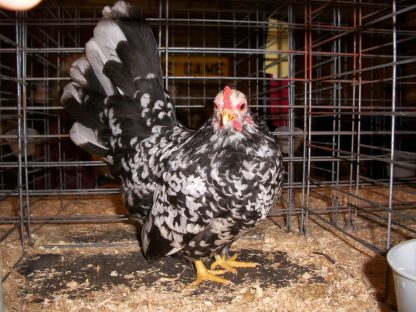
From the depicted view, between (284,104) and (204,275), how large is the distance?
273 centimetres

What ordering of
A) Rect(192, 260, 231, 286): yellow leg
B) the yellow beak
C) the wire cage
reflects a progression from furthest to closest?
the wire cage, Rect(192, 260, 231, 286): yellow leg, the yellow beak

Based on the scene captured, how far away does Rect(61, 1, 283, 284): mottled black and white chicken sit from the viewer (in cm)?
199

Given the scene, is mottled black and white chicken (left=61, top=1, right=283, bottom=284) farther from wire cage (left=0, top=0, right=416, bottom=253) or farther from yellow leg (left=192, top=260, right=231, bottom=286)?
wire cage (left=0, top=0, right=416, bottom=253)

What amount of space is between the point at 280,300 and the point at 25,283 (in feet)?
5.36

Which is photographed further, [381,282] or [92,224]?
[92,224]

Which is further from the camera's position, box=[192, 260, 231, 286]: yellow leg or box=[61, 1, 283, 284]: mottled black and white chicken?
box=[192, 260, 231, 286]: yellow leg

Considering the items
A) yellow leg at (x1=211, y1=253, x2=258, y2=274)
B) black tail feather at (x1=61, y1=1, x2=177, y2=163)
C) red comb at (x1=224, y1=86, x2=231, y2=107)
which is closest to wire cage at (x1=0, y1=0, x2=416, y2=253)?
black tail feather at (x1=61, y1=1, x2=177, y2=163)

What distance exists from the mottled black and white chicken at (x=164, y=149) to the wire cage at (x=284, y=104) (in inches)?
Result: 10.8

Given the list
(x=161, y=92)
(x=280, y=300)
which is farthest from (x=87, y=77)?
(x=280, y=300)

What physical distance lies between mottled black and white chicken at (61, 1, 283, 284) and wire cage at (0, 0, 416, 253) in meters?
0.27

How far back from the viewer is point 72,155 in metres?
4.39

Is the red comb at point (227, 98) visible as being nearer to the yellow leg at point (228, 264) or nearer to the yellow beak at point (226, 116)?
the yellow beak at point (226, 116)

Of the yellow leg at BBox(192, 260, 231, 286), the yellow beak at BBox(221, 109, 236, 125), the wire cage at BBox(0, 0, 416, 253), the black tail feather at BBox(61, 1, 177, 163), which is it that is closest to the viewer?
the yellow beak at BBox(221, 109, 236, 125)

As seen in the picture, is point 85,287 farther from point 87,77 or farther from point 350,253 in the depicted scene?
point 350,253
